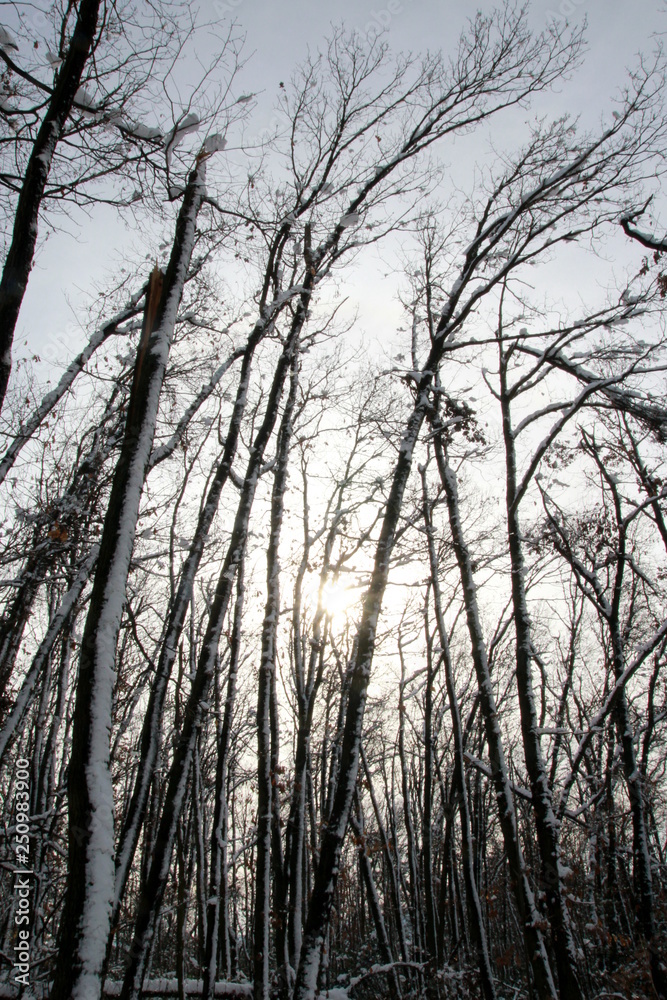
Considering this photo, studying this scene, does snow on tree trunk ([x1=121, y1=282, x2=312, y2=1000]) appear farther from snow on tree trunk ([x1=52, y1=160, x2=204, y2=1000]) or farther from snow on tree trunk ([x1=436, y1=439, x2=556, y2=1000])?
snow on tree trunk ([x1=436, y1=439, x2=556, y2=1000])

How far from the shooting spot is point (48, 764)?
32.9 feet

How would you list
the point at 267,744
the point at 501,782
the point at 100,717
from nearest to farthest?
the point at 100,717
the point at 501,782
the point at 267,744

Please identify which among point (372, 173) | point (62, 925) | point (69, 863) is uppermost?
point (372, 173)

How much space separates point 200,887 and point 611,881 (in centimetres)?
920

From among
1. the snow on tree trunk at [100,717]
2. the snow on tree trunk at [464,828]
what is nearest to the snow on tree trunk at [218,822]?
the snow on tree trunk at [464,828]

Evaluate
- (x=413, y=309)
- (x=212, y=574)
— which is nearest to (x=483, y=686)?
(x=413, y=309)

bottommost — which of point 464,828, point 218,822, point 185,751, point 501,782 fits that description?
point 464,828

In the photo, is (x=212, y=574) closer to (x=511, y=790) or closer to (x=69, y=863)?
(x=511, y=790)

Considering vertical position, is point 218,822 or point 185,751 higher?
point 185,751

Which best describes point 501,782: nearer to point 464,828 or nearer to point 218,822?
point 464,828

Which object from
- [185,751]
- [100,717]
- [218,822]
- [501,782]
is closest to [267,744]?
[185,751]

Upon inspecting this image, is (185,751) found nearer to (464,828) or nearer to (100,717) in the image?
(100,717)

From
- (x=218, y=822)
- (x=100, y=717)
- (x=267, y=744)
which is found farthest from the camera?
(x=218, y=822)

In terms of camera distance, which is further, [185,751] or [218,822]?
[218,822]
